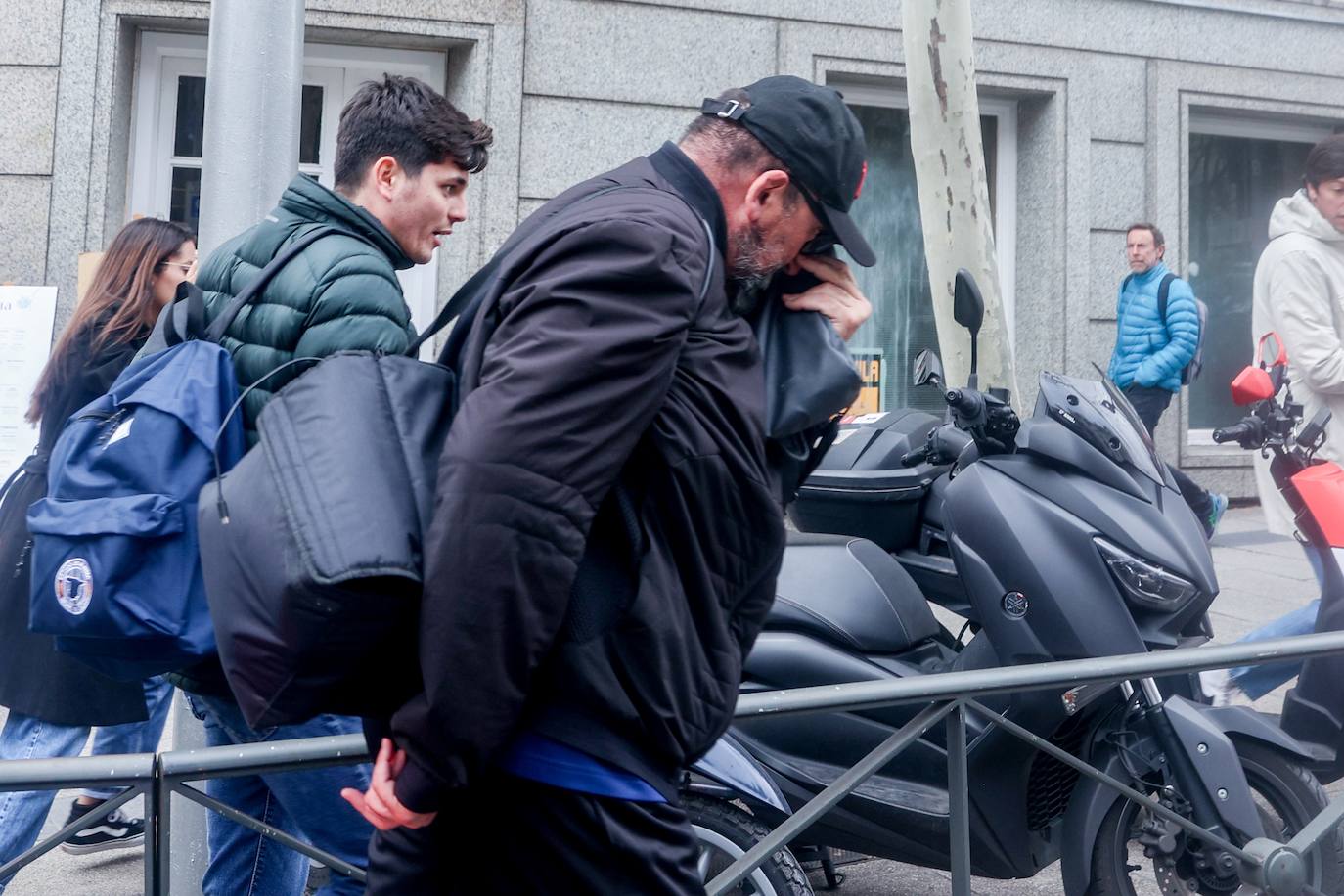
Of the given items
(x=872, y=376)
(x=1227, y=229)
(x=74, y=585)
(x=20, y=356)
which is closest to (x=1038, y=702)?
(x=74, y=585)

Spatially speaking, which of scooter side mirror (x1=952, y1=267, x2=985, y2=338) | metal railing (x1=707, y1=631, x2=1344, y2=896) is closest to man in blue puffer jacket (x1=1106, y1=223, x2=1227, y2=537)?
metal railing (x1=707, y1=631, x2=1344, y2=896)

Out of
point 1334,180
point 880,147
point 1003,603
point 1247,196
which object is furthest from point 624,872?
point 1247,196

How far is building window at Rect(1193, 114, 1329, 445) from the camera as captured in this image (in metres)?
10.9

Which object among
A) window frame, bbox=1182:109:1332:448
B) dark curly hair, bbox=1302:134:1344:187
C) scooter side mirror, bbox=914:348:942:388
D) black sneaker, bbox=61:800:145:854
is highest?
→ window frame, bbox=1182:109:1332:448

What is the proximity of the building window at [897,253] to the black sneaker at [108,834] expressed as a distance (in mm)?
6940

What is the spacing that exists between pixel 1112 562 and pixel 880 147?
7552 millimetres

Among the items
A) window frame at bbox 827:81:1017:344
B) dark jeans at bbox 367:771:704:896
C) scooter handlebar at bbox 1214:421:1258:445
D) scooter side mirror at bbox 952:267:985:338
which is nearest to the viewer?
dark jeans at bbox 367:771:704:896

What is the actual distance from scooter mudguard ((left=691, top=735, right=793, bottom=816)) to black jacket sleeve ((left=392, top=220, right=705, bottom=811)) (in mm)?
1360

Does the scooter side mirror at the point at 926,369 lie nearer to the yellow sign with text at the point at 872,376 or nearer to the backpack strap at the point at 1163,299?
the backpack strap at the point at 1163,299

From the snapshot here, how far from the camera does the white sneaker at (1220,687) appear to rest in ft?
11.9

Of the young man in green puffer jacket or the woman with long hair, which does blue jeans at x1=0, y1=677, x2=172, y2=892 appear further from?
the young man in green puffer jacket

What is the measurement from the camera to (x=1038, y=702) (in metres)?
3.05

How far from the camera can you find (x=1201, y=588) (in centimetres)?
305

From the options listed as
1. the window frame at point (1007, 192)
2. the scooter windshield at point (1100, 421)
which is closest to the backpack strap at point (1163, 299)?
the window frame at point (1007, 192)
